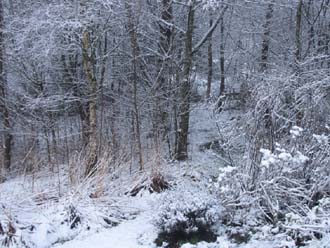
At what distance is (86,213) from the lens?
6320 mm

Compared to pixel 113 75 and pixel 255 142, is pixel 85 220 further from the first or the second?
pixel 113 75

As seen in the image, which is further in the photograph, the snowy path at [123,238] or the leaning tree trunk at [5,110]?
the leaning tree trunk at [5,110]

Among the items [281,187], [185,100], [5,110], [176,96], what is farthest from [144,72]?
[281,187]

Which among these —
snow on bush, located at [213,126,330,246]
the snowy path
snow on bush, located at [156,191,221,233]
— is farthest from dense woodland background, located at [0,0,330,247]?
the snowy path

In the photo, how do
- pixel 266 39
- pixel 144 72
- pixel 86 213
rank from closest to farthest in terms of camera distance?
pixel 86 213
pixel 144 72
pixel 266 39

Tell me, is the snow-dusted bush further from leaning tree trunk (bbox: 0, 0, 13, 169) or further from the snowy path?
leaning tree trunk (bbox: 0, 0, 13, 169)

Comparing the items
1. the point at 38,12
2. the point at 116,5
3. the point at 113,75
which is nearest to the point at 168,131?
the point at 113,75

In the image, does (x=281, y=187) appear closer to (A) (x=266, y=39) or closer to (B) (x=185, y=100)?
(B) (x=185, y=100)

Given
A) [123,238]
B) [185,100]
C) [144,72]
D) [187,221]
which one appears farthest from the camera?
[144,72]

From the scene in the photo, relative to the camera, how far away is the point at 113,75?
11.6m

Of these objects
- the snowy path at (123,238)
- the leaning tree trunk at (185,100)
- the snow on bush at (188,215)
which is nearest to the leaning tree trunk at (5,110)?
the leaning tree trunk at (185,100)

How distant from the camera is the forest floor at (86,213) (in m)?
5.77

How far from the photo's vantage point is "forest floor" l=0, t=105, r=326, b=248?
18.9 ft

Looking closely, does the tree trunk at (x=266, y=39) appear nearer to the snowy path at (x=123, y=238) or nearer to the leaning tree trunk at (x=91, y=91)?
the leaning tree trunk at (x=91, y=91)
